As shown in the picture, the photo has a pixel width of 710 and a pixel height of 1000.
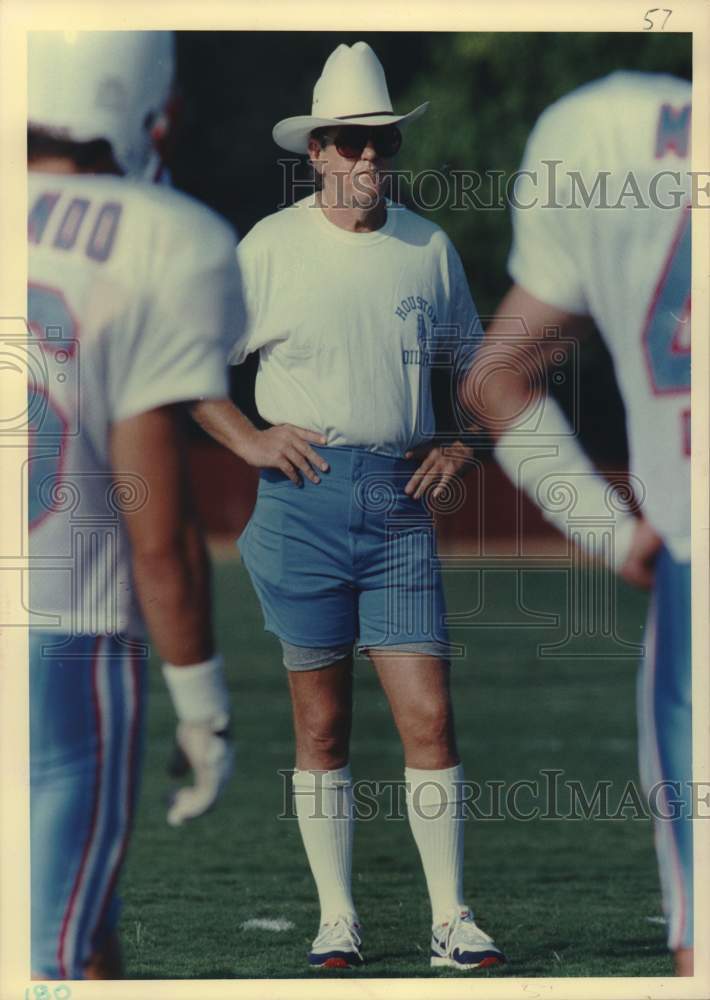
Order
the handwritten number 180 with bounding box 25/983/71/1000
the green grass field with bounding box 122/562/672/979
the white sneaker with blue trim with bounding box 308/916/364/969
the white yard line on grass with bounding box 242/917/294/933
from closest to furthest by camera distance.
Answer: the handwritten number 180 with bounding box 25/983/71/1000
the white sneaker with blue trim with bounding box 308/916/364/969
the green grass field with bounding box 122/562/672/979
the white yard line on grass with bounding box 242/917/294/933

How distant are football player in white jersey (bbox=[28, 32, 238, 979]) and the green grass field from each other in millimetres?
366

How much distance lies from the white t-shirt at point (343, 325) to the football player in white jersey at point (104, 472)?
10 cm

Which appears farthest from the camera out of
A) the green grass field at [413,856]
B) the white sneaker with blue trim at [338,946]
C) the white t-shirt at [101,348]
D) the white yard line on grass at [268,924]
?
the white yard line on grass at [268,924]

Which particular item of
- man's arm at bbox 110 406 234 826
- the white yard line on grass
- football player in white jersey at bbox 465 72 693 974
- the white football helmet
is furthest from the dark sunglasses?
the white yard line on grass

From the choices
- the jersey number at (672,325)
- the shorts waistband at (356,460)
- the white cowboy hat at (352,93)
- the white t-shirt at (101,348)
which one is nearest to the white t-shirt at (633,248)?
the jersey number at (672,325)

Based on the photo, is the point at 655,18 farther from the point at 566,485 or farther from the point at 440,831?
the point at 440,831

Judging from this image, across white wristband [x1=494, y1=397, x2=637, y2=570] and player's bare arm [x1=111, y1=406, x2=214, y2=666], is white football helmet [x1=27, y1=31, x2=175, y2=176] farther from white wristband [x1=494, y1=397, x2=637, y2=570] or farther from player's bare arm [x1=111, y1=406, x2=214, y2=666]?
white wristband [x1=494, y1=397, x2=637, y2=570]

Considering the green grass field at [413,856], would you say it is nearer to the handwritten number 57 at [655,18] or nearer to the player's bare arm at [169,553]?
the player's bare arm at [169,553]

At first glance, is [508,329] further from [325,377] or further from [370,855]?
[370,855]

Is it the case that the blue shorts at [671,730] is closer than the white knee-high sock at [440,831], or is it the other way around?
the blue shorts at [671,730]

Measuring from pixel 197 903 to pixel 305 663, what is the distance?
1.10m

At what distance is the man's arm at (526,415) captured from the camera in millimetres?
4121

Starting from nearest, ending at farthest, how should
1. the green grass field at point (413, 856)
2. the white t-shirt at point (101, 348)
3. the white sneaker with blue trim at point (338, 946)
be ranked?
the white t-shirt at point (101, 348) → the white sneaker with blue trim at point (338, 946) → the green grass field at point (413, 856)

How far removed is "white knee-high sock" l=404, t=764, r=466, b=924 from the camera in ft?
13.6
